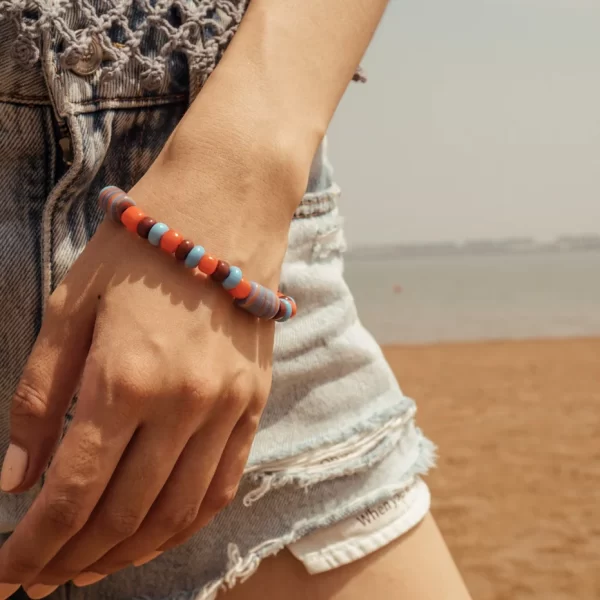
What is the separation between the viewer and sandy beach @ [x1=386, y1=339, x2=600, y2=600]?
9.41ft

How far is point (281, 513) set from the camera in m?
0.64

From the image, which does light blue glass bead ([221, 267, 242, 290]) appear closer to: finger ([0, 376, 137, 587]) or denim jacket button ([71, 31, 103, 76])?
finger ([0, 376, 137, 587])

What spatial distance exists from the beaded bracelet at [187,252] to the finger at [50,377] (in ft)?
0.20

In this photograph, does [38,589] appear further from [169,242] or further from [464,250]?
[464,250]

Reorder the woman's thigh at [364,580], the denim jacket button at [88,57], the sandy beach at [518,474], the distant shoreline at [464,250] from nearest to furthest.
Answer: the denim jacket button at [88,57], the woman's thigh at [364,580], the sandy beach at [518,474], the distant shoreline at [464,250]

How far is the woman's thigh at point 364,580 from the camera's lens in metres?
0.63

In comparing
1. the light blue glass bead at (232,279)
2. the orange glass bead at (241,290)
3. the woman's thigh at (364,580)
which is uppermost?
the light blue glass bead at (232,279)

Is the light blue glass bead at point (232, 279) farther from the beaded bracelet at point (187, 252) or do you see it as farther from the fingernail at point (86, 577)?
the fingernail at point (86, 577)

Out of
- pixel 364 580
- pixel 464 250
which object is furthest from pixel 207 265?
pixel 464 250

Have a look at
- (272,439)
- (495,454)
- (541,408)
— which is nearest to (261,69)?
(272,439)

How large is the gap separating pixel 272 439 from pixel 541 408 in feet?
16.5

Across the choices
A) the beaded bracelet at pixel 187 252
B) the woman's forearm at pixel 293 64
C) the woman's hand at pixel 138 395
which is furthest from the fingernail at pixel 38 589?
the woman's forearm at pixel 293 64

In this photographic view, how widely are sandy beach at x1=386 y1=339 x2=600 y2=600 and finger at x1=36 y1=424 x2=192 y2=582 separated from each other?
2637 millimetres

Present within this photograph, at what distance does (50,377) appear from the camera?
433 millimetres
